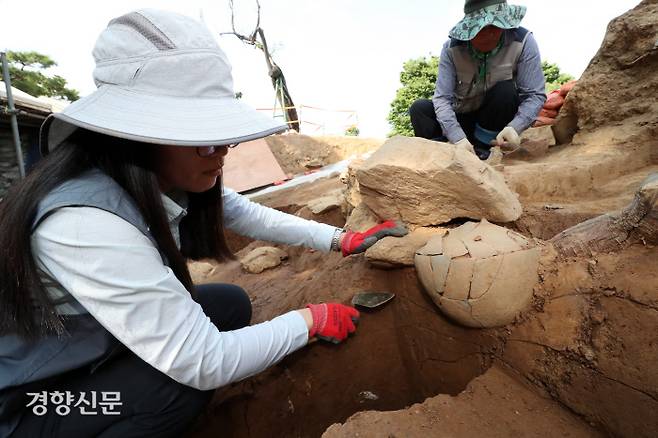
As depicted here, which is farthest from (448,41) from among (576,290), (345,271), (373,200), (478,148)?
(576,290)

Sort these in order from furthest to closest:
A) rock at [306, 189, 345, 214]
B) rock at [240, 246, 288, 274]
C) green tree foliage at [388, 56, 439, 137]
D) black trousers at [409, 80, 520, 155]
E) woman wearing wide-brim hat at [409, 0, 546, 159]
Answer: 1. green tree foliage at [388, 56, 439, 137]
2. rock at [306, 189, 345, 214]
3. rock at [240, 246, 288, 274]
4. black trousers at [409, 80, 520, 155]
5. woman wearing wide-brim hat at [409, 0, 546, 159]

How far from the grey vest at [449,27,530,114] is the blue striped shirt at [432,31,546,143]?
0.14ft

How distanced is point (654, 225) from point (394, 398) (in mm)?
1045

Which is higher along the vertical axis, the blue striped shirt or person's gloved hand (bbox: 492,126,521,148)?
the blue striped shirt

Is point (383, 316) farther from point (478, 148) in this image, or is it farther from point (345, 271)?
point (478, 148)

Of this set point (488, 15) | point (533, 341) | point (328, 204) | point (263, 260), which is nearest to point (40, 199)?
point (533, 341)

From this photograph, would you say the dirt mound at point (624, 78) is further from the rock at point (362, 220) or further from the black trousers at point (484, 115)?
the rock at point (362, 220)

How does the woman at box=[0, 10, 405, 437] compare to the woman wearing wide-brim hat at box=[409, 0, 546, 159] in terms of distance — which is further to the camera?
the woman wearing wide-brim hat at box=[409, 0, 546, 159]

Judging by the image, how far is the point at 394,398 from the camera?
4.76ft

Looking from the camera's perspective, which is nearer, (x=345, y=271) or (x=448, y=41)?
(x=345, y=271)

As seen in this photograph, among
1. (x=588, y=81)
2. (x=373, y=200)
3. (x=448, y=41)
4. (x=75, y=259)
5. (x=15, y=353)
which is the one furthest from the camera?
(x=448, y=41)

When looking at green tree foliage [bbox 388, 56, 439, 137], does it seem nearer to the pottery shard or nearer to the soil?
the soil

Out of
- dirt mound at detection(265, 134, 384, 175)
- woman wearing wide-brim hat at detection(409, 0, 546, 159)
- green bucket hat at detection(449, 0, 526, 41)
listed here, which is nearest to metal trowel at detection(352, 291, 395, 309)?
woman wearing wide-brim hat at detection(409, 0, 546, 159)

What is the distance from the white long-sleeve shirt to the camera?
829 millimetres
